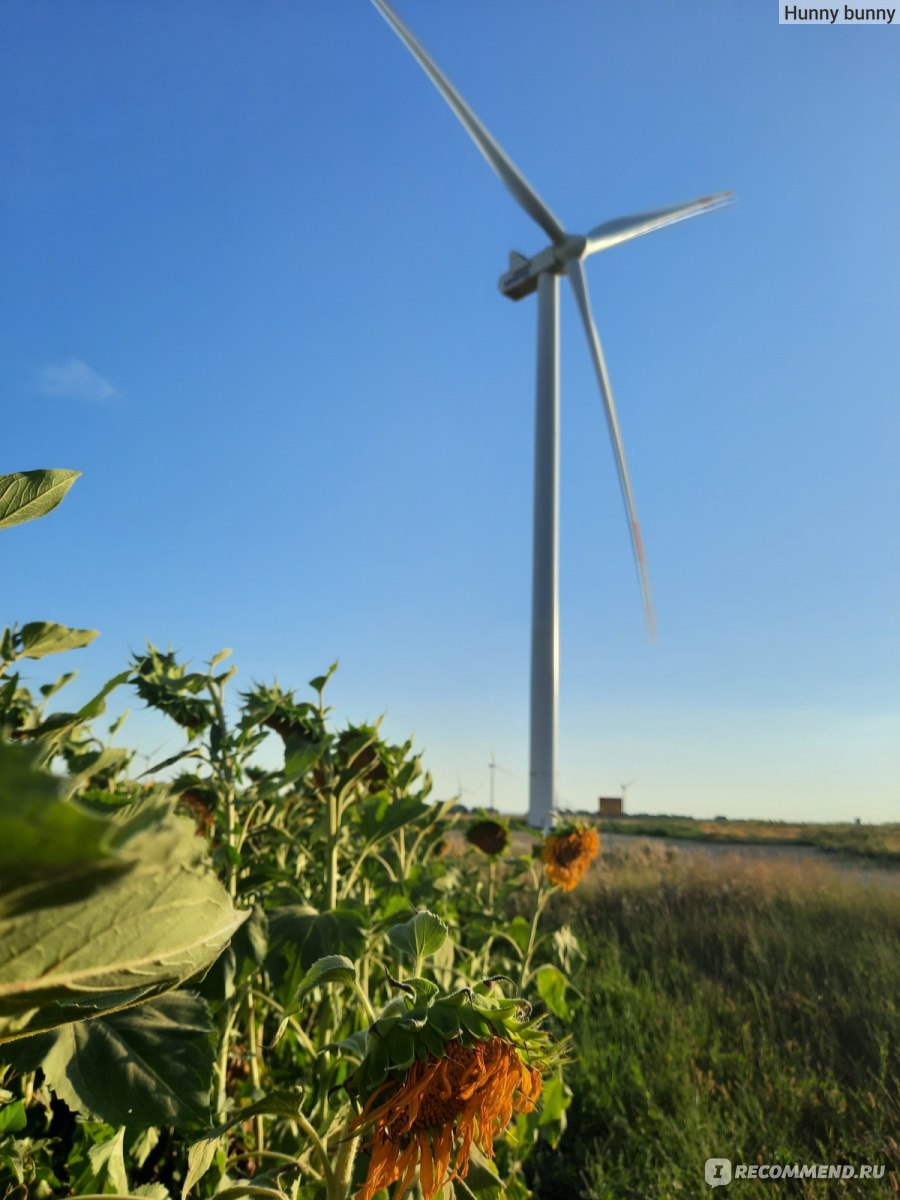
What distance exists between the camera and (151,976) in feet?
1.20

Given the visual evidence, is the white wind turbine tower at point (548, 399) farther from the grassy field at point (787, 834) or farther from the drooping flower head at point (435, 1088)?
the drooping flower head at point (435, 1088)

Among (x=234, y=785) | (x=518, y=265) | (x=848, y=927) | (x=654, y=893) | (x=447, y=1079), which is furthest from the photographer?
(x=518, y=265)

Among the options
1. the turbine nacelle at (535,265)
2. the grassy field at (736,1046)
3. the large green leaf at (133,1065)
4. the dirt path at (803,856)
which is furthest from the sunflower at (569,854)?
the turbine nacelle at (535,265)

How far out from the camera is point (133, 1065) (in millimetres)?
1048

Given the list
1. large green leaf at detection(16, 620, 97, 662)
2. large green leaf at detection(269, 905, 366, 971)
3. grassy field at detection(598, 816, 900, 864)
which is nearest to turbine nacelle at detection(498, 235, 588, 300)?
grassy field at detection(598, 816, 900, 864)

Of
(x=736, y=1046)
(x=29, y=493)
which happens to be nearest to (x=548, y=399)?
(x=736, y=1046)

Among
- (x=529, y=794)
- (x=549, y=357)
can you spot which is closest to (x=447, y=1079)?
(x=529, y=794)

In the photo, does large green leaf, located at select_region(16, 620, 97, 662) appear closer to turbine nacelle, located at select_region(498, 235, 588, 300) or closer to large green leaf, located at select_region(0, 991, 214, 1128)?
large green leaf, located at select_region(0, 991, 214, 1128)

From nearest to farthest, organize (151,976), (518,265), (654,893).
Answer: (151,976)
(654,893)
(518,265)

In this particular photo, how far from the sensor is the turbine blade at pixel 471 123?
12336 millimetres

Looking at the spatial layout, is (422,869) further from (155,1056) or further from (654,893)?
(654,893)

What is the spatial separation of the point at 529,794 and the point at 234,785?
476 inches

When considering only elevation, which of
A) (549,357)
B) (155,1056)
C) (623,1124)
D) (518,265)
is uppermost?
(518,265)

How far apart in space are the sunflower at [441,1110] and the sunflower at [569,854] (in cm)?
265
